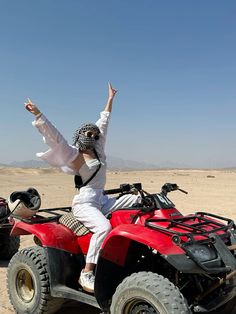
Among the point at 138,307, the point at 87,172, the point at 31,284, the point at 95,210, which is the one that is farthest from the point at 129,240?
the point at 31,284

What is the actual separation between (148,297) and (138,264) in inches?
34.6

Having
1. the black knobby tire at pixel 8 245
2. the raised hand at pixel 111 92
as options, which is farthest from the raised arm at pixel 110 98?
the black knobby tire at pixel 8 245

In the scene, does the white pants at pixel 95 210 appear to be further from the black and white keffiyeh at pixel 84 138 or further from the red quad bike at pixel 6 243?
the red quad bike at pixel 6 243

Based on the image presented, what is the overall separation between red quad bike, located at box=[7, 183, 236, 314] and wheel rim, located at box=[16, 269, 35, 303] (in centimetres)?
1

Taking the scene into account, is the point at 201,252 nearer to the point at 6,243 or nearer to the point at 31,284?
the point at 31,284

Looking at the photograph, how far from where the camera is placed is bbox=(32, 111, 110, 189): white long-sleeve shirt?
484 cm

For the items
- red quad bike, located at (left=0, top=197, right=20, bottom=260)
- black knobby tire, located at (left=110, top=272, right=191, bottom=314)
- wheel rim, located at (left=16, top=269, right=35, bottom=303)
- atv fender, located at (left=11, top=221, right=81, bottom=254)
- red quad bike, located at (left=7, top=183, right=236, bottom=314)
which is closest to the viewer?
black knobby tire, located at (left=110, top=272, right=191, bottom=314)

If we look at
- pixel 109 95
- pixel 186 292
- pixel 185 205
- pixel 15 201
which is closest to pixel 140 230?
pixel 186 292

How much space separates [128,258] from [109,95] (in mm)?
2453

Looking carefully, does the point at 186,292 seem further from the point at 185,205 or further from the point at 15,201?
the point at 185,205

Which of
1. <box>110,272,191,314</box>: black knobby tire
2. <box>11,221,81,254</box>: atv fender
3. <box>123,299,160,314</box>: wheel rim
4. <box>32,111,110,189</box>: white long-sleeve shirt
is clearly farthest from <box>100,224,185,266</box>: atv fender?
<box>32,111,110,189</box>: white long-sleeve shirt

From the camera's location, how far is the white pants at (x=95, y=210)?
4.70 m

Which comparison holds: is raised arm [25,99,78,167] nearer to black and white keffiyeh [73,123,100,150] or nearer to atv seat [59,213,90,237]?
black and white keffiyeh [73,123,100,150]

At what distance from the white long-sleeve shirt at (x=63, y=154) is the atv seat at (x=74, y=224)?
455 millimetres
